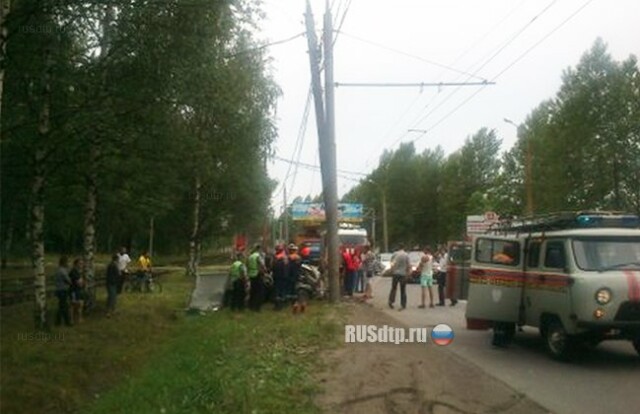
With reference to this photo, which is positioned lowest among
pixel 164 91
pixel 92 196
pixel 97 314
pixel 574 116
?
pixel 97 314

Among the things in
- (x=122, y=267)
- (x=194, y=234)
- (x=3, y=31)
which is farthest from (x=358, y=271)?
(x=194, y=234)

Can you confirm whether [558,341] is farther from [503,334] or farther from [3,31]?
[3,31]

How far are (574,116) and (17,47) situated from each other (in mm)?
45968

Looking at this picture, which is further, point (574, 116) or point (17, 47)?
point (574, 116)

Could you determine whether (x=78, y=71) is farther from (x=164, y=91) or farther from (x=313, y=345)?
(x=313, y=345)

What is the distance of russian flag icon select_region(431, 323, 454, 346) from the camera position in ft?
46.7

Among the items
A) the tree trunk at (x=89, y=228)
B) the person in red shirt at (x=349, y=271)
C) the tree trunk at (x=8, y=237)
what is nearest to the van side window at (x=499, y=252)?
the person in red shirt at (x=349, y=271)

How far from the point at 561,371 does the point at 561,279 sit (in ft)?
4.39

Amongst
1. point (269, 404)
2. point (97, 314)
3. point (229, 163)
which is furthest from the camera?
point (229, 163)

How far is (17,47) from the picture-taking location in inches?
628

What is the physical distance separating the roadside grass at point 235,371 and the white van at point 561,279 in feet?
9.23

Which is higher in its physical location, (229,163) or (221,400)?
(229,163)

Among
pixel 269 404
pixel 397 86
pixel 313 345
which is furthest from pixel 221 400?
pixel 397 86

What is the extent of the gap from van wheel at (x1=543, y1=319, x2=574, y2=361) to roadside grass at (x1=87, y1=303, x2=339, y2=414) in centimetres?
331
